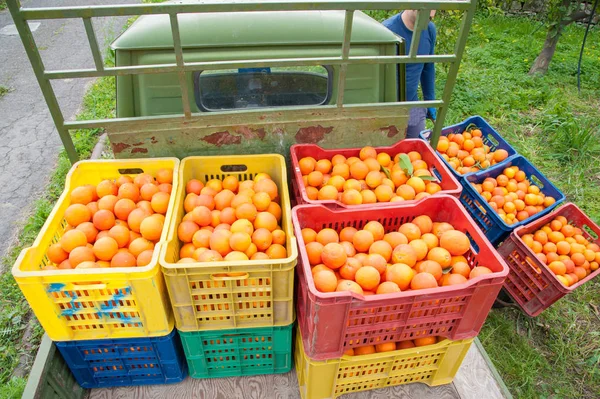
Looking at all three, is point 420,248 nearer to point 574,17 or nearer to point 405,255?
point 405,255

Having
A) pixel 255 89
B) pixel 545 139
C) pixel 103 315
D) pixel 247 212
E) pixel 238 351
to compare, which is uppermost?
pixel 255 89

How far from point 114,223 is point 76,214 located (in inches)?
7.9

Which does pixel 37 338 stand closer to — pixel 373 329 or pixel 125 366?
pixel 125 366

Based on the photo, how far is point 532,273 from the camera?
3.25 metres

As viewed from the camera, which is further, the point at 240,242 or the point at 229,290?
the point at 240,242

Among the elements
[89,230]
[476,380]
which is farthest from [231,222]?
[476,380]

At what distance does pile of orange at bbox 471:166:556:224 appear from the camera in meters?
3.60

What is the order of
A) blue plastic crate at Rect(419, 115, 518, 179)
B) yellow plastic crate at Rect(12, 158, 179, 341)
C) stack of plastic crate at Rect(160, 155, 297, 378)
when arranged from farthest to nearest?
blue plastic crate at Rect(419, 115, 518, 179), stack of plastic crate at Rect(160, 155, 297, 378), yellow plastic crate at Rect(12, 158, 179, 341)

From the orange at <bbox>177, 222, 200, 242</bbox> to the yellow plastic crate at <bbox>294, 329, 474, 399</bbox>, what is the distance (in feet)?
2.77

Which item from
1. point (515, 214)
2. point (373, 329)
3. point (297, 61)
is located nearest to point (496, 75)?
point (515, 214)

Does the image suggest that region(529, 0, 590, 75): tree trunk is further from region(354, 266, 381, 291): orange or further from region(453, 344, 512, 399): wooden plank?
region(354, 266, 381, 291): orange

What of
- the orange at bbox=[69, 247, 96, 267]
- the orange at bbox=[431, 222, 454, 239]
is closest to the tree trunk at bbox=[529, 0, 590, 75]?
the orange at bbox=[431, 222, 454, 239]

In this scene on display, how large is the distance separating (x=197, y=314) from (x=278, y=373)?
2.41ft

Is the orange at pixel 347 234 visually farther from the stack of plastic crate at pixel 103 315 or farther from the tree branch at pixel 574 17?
the tree branch at pixel 574 17
